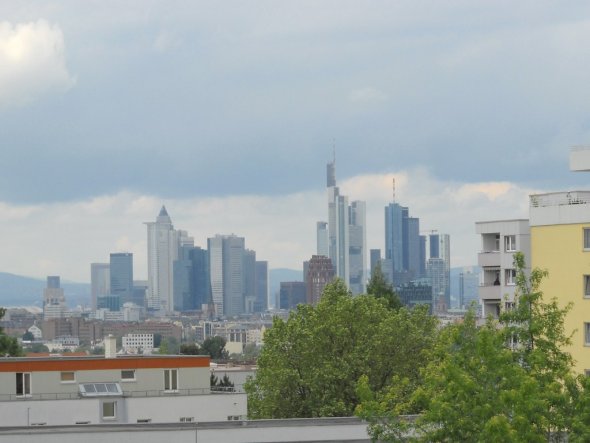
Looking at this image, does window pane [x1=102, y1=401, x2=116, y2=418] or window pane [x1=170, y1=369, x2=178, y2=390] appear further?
window pane [x1=170, y1=369, x2=178, y2=390]

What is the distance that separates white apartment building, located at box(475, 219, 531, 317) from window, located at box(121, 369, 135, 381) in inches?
1184

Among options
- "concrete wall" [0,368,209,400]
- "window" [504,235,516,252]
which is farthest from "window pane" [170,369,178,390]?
"window" [504,235,516,252]

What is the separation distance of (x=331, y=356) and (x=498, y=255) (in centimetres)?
2709

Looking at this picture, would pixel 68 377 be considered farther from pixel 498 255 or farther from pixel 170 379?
pixel 498 255

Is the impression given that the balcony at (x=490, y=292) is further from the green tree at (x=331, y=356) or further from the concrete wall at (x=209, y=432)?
the concrete wall at (x=209, y=432)

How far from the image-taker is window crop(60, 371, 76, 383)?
67.9 m

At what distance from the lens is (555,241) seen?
223 feet

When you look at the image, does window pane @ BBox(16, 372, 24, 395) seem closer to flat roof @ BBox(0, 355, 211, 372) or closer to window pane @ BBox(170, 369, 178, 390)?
flat roof @ BBox(0, 355, 211, 372)

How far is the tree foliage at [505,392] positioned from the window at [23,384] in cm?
3196

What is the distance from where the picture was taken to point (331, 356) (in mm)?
72438

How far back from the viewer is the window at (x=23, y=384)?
66.5 metres

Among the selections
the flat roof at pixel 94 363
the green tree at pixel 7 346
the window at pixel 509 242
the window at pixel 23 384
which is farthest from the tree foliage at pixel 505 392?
the green tree at pixel 7 346

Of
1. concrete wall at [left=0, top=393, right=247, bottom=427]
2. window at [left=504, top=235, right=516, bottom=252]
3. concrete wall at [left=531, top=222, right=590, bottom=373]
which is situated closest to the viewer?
concrete wall at [left=0, top=393, right=247, bottom=427]

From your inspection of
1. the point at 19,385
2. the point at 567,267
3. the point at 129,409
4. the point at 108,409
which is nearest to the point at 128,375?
the point at 129,409
